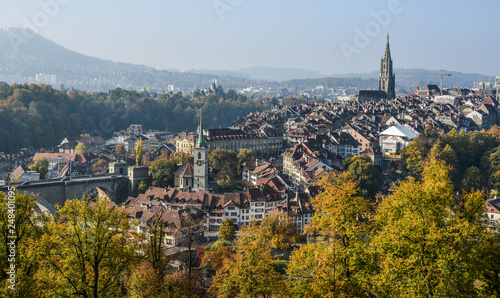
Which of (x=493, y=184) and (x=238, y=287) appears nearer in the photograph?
(x=238, y=287)

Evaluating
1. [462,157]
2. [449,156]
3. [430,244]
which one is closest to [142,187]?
[449,156]

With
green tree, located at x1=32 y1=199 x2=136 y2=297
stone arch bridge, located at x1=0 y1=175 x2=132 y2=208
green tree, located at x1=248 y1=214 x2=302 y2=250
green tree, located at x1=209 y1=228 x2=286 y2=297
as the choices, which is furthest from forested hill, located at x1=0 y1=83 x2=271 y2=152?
green tree, located at x1=209 y1=228 x2=286 y2=297

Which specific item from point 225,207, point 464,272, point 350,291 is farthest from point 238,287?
point 225,207

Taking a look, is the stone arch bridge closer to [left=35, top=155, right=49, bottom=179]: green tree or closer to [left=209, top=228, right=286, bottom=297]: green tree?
[left=35, top=155, right=49, bottom=179]: green tree

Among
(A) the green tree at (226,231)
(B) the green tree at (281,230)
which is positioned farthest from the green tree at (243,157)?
(B) the green tree at (281,230)

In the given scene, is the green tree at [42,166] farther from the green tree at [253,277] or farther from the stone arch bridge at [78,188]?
the green tree at [253,277]

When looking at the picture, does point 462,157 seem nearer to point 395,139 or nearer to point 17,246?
point 395,139

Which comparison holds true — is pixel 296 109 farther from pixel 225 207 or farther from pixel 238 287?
pixel 238 287

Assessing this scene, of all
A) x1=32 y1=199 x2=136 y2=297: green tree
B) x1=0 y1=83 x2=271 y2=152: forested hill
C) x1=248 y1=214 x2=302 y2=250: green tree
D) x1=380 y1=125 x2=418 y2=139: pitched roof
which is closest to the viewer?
x1=32 y1=199 x2=136 y2=297: green tree
